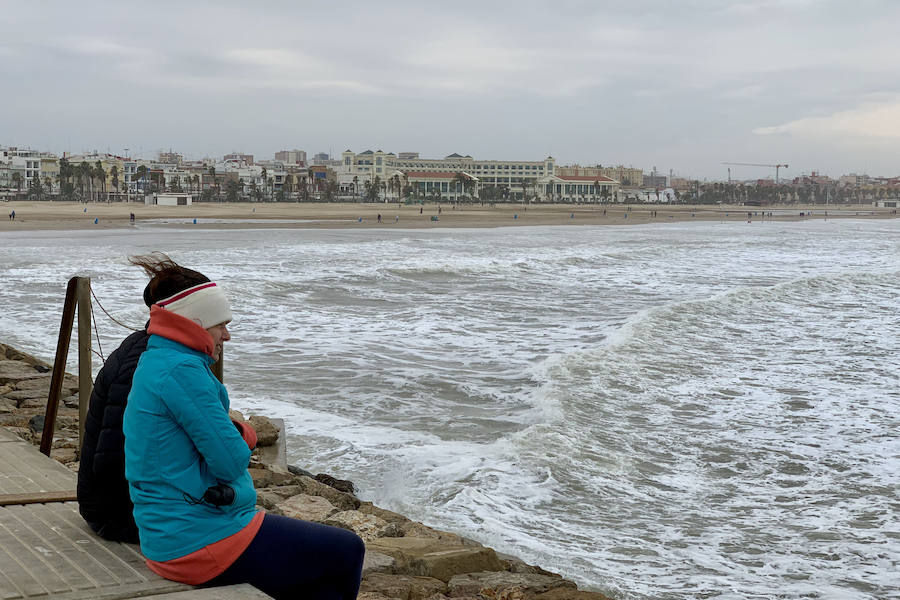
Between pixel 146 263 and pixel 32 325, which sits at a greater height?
pixel 146 263

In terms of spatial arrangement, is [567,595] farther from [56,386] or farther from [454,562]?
[56,386]

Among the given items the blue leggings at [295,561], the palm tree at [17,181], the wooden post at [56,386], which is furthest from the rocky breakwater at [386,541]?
the palm tree at [17,181]

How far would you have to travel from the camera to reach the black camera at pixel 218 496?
2.81m

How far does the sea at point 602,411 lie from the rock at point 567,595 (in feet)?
1.43

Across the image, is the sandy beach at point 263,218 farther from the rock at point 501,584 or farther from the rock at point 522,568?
the rock at point 501,584

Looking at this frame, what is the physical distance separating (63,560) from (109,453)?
428mm

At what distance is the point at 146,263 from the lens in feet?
9.98

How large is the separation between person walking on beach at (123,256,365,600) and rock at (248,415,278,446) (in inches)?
146

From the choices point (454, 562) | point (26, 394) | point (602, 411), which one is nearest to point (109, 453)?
point (454, 562)

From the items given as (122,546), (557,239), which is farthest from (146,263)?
(557,239)

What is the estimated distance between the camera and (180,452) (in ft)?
9.16

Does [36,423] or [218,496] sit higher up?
[218,496]

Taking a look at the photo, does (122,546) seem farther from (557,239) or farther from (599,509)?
(557,239)

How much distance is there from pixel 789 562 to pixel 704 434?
9.68 feet
